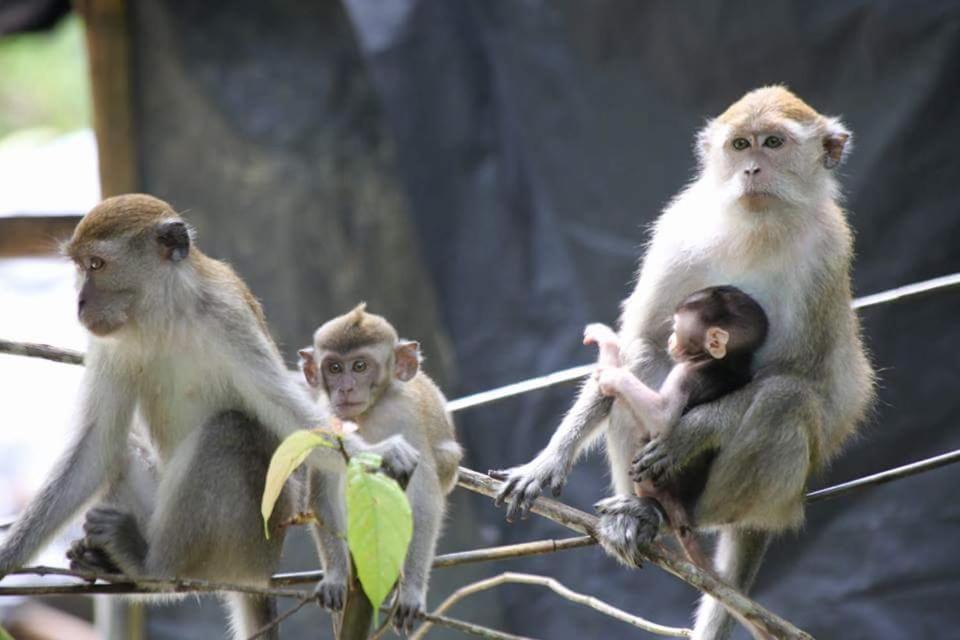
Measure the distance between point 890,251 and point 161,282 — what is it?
14.2 ft

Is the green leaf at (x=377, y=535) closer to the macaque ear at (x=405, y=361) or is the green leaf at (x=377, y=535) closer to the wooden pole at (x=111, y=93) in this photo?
the macaque ear at (x=405, y=361)

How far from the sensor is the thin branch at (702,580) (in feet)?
11.2

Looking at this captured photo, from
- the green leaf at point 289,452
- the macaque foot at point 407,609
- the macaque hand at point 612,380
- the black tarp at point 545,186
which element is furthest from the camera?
the black tarp at point 545,186

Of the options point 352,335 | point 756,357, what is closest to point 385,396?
point 352,335

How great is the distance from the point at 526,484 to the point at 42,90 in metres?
11.1

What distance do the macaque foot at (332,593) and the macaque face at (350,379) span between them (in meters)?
0.68

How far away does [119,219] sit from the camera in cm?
419

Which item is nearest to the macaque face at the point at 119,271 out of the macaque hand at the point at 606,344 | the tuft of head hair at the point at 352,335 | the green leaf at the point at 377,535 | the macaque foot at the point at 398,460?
the tuft of head hair at the point at 352,335

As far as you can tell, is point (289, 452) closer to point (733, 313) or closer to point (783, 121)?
point (733, 313)

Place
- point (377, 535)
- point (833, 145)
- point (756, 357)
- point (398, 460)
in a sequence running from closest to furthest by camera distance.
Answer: point (377, 535)
point (398, 460)
point (756, 357)
point (833, 145)

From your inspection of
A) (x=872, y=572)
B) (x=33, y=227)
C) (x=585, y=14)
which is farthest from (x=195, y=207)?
(x=872, y=572)

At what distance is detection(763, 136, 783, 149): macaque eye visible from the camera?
4.73 metres

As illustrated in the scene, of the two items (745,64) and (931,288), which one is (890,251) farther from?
(931,288)

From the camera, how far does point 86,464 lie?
4230mm
